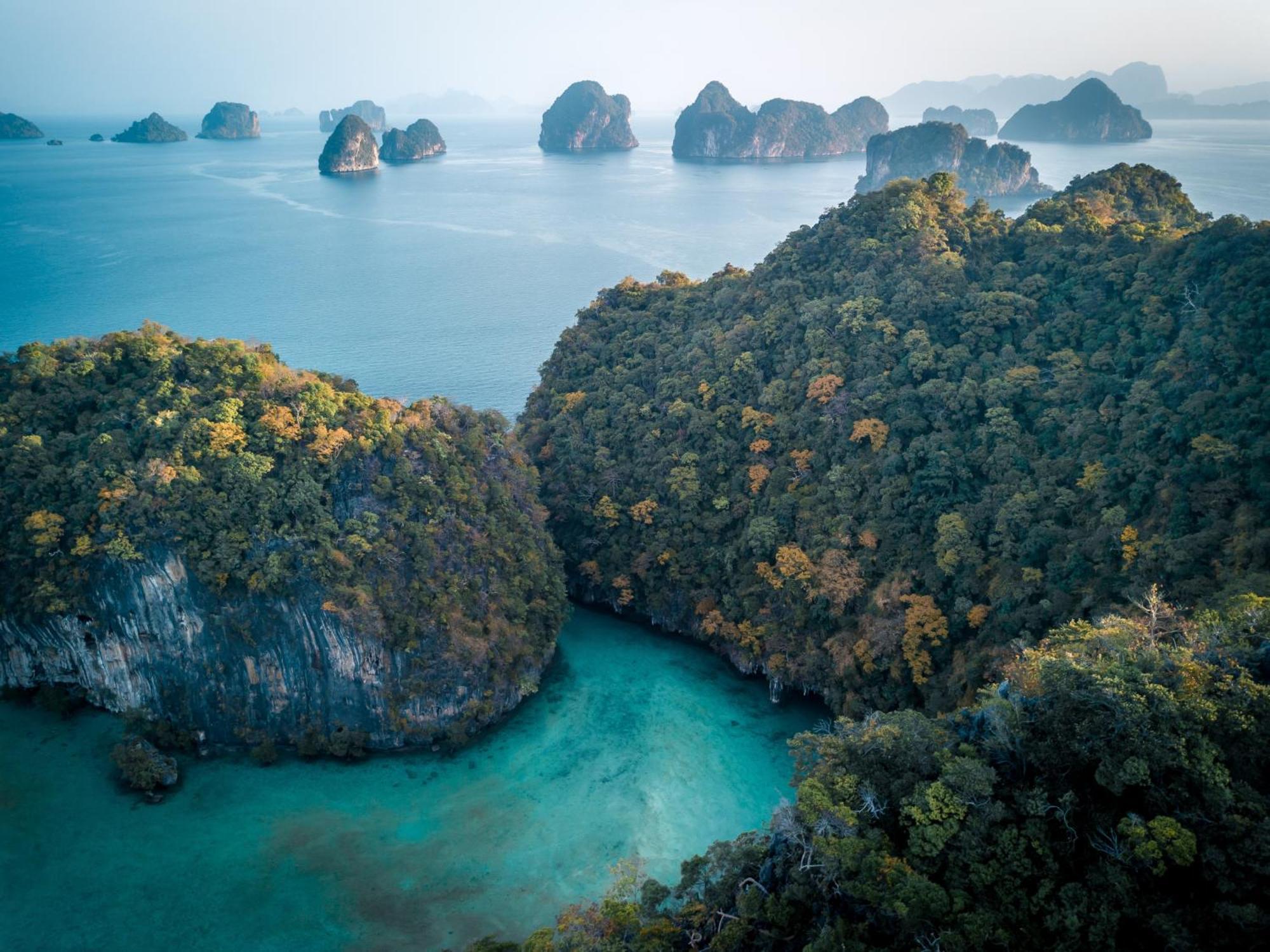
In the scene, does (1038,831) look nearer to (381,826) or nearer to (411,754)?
(381,826)

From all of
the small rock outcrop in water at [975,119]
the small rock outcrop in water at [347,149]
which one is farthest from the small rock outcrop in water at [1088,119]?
the small rock outcrop in water at [347,149]

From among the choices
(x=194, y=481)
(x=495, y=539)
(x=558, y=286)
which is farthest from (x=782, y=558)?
(x=558, y=286)

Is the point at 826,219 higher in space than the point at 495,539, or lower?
higher

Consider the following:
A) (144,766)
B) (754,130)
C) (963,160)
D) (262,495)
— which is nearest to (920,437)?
(262,495)

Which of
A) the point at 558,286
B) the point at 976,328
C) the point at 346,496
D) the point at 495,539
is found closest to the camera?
the point at 346,496

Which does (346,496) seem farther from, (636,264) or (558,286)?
(636,264)

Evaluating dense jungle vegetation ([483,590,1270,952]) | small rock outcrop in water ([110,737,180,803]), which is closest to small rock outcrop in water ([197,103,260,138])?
small rock outcrop in water ([110,737,180,803])
